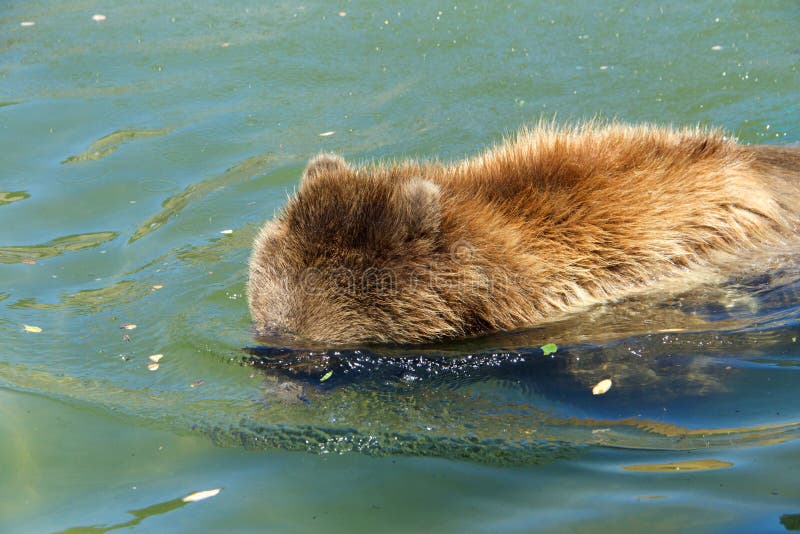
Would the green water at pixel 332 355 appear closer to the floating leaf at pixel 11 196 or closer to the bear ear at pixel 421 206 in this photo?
the floating leaf at pixel 11 196

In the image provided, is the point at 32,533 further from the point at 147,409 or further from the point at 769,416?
the point at 769,416

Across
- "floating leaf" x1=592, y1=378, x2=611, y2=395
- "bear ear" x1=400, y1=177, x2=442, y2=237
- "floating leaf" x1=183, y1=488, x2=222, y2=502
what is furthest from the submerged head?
"floating leaf" x1=183, y1=488, x2=222, y2=502

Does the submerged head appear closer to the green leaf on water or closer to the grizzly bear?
the grizzly bear

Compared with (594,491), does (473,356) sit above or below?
above

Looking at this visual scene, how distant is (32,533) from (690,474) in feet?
9.06

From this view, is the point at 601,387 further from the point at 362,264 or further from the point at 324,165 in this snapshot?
the point at 324,165

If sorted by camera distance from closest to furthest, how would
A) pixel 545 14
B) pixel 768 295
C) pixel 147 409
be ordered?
pixel 147 409 → pixel 768 295 → pixel 545 14

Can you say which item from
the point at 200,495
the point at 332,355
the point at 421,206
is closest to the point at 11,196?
the point at 332,355

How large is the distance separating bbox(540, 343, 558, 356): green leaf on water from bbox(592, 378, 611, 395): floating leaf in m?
0.35

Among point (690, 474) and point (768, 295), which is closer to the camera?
point (690, 474)

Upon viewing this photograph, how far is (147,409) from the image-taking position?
480 cm

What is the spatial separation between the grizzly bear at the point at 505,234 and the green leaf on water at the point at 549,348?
151 mm

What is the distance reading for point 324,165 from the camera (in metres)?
5.21

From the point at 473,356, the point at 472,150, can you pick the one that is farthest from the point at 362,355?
the point at 472,150
